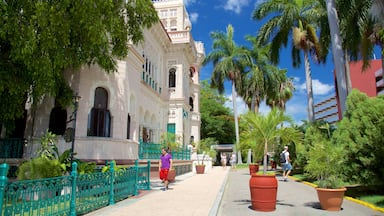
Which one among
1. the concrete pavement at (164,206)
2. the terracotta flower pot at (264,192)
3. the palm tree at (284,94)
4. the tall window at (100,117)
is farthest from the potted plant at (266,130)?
the palm tree at (284,94)

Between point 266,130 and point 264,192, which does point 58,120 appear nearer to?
point 266,130

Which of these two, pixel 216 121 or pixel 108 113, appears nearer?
pixel 108 113

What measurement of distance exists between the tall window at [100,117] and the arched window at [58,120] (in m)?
1.10

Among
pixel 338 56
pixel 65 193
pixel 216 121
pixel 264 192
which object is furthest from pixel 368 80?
pixel 65 193

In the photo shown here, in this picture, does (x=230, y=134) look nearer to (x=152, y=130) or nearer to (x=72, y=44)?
(x=152, y=130)

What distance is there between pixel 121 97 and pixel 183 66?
1377 cm

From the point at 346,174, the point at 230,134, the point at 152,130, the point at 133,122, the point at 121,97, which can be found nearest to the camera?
the point at 346,174

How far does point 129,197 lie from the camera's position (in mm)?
9961

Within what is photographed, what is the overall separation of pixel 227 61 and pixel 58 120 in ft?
81.3

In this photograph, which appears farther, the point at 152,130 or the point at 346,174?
the point at 152,130

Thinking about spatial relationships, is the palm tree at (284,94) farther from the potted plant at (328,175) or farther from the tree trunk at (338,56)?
the potted plant at (328,175)

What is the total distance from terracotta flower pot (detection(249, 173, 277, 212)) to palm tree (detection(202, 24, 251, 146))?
26.4 metres

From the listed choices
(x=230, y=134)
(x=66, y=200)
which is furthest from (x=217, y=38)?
(x=66, y=200)

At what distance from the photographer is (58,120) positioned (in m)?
12.8
